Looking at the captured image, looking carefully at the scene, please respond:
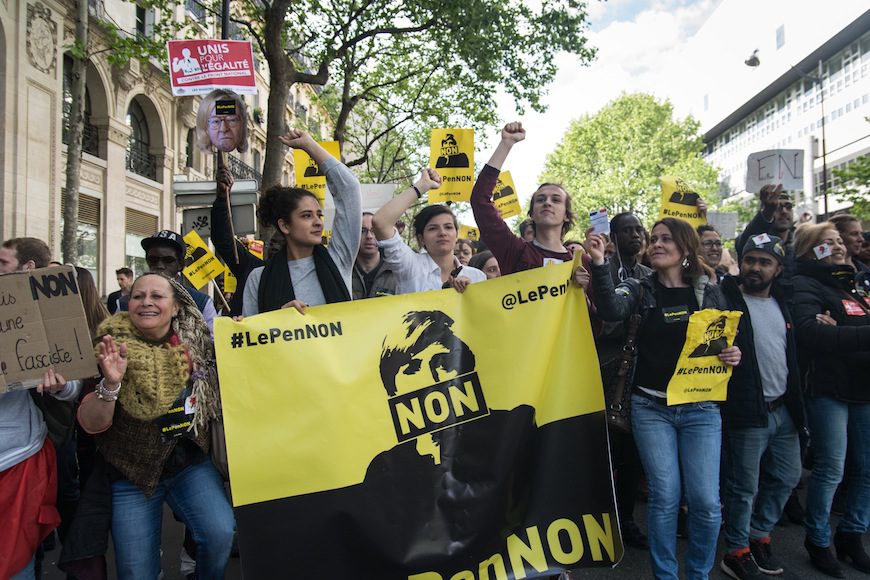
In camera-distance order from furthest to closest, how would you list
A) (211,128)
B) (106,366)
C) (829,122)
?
(829,122) → (211,128) → (106,366)

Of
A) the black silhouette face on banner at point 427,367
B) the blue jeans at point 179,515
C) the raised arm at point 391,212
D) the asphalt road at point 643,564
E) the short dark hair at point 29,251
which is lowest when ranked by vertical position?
the asphalt road at point 643,564

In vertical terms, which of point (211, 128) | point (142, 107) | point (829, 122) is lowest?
point (211, 128)

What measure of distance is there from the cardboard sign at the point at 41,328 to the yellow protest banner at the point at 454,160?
5569 mm

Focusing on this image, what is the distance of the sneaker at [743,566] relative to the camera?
12.4 feet

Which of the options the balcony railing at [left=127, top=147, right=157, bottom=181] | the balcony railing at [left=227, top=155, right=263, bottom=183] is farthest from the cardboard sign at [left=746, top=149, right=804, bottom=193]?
the balcony railing at [left=227, top=155, right=263, bottom=183]

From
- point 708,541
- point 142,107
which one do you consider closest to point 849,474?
point 708,541

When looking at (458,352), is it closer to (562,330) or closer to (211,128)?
(562,330)

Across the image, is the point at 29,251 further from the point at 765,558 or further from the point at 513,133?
the point at 765,558

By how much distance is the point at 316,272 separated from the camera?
3.38 meters

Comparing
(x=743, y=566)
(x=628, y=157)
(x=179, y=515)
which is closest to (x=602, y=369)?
(x=743, y=566)

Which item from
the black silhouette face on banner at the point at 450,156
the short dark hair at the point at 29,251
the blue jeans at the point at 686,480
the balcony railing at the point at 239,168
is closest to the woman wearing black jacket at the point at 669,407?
the blue jeans at the point at 686,480

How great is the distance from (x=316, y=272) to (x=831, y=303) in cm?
326

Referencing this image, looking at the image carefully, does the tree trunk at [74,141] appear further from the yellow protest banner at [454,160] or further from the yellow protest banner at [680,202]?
the yellow protest banner at [680,202]

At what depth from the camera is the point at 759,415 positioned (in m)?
3.69
